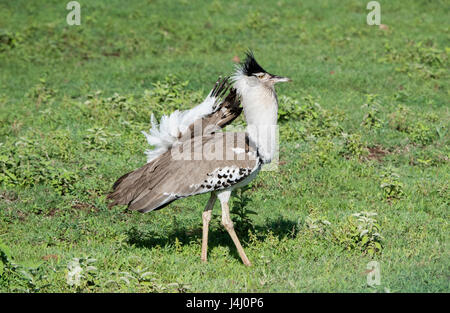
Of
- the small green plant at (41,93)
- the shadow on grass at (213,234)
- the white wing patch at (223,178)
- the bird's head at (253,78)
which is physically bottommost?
the shadow on grass at (213,234)

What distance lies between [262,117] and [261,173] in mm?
2177

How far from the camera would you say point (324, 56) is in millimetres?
12555

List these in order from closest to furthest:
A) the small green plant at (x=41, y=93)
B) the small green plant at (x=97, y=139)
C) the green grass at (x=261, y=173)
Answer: the green grass at (x=261, y=173) < the small green plant at (x=97, y=139) < the small green plant at (x=41, y=93)

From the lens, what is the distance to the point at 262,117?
237 inches

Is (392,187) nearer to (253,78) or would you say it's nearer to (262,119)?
(262,119)

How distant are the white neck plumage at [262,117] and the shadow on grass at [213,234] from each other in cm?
87

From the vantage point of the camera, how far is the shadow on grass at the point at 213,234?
6.52 metres

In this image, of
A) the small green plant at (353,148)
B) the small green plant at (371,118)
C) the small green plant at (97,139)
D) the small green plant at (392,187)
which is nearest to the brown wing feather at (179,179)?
the small green plant at (392,187)

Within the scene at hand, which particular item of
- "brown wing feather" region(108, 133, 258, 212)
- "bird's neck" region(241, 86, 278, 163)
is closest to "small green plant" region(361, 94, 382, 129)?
"bird's neck" region(241, 86, 278, 163)

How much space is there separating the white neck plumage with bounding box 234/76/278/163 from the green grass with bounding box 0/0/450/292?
921mm

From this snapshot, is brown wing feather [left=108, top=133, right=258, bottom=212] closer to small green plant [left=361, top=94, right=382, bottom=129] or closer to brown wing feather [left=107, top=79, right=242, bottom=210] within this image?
brown wing feather [left=107, top=79, right=242, bottom=210]

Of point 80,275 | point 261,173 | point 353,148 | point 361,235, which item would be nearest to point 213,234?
point 261,173

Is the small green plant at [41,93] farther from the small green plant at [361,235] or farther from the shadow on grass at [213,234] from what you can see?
the small green plant at [361,235]
